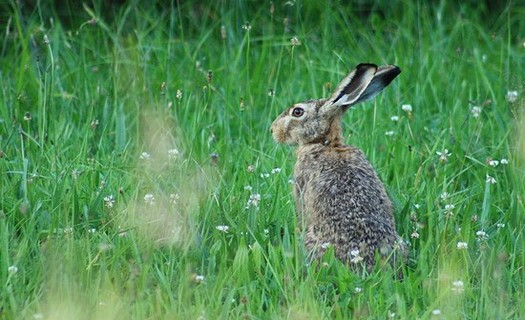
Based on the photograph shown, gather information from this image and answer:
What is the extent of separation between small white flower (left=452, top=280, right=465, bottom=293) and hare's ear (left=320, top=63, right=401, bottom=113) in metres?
1.63

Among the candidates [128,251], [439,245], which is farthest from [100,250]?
[439,245]

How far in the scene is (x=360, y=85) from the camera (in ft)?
21.5

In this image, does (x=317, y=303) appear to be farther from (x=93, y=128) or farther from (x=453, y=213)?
(x=93, y=128)

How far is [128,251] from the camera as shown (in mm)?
A: 5633

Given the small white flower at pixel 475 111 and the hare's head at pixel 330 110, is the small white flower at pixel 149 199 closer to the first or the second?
the hare's head at pixel 330 110

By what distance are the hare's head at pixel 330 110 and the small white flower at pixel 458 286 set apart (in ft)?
5.35

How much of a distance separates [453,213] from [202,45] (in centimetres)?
323

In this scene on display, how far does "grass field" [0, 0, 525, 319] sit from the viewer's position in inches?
205

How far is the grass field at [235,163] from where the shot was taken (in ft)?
17.0

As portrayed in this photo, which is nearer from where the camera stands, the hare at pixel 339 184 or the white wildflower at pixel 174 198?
the hare at pixel 339 184

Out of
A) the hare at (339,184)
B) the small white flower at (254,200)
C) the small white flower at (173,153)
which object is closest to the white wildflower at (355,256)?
the hare at (339,184)

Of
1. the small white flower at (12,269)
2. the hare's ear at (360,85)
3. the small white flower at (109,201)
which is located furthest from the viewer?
the hare's ear at (360,85)

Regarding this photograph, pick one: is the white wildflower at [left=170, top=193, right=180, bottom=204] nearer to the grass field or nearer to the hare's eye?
the grass field

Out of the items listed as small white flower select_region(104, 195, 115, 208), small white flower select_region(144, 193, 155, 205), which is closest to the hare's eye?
small white flower select_region(144, 193, 155, 205)
